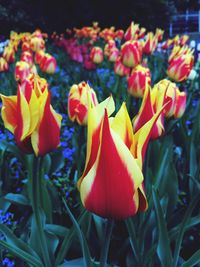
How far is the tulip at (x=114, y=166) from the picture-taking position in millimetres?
726

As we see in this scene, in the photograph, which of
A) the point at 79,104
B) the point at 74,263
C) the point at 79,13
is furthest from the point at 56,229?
the point at 79,13

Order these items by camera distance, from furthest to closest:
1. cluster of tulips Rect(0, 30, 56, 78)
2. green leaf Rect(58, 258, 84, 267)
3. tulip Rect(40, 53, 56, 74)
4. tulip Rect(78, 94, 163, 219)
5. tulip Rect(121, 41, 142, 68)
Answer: tulip Rect(40, 53, 56, 74) < tulip Rect(121, 41, 142, 68) < cluster of tulips Rect(0, 30, 56, 78) < green leaf Rect(58, 258, 84, 267) < tulip Rect(78, 94, 163, 219)

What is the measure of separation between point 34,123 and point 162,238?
19.1 inches

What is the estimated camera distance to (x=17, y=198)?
1685 millimetres

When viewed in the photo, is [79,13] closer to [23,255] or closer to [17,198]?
[17,198]

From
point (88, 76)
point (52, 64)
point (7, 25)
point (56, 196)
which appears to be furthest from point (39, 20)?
point (56, 196)

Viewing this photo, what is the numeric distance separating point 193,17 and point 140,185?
62.3 feet

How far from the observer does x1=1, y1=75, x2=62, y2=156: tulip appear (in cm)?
100

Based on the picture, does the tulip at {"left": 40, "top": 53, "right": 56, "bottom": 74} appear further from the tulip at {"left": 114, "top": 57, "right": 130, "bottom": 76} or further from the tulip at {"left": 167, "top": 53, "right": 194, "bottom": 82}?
the tulip at {"left": 167, "top": 53, "right": 194, "bottom": 82}

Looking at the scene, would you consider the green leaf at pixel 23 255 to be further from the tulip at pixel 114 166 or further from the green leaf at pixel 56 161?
the green leaf at pixel 56 161

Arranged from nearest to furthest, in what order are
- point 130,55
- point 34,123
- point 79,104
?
point 34,123, point 79,104, point 130,55

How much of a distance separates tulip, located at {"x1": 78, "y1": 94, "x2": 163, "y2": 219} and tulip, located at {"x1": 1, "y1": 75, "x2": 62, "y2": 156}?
260 mm

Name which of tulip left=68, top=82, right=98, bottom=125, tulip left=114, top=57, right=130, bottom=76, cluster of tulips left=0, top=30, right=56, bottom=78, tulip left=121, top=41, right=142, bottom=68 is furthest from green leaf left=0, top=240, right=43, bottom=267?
tulip left=114, top=57, right=130, bottom=76

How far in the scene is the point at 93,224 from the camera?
1643mm
